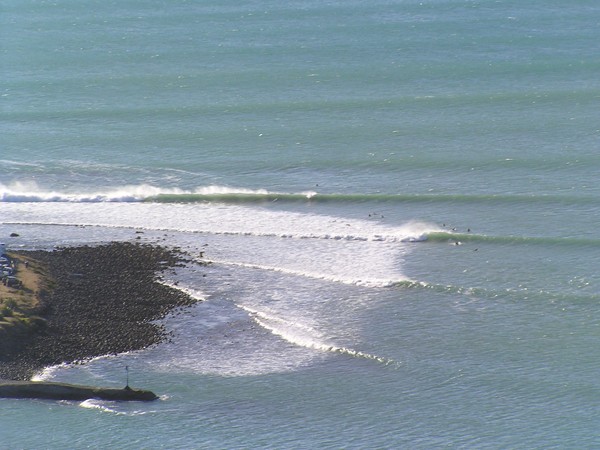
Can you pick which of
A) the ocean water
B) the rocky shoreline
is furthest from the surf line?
the rocky shoreline

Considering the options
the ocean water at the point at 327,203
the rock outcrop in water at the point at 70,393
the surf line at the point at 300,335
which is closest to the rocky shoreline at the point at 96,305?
the ocean water at the point at 327,203

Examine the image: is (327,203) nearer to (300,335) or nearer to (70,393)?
(300,335)

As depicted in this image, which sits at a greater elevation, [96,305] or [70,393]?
[96,305]

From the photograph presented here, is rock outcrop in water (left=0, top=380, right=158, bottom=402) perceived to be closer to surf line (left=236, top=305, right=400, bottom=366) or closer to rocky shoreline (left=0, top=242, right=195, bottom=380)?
rocky shoreline (left=0, top=242, right=195, bottom=380)

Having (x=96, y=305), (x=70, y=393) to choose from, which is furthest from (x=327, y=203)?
(x=70, y=393)

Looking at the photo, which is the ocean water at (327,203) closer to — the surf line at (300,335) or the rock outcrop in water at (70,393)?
the surf line at (300,335)

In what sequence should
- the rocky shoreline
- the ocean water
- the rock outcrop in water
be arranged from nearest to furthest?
the ocean water, the rock outcrop in water, the rocky shoreline

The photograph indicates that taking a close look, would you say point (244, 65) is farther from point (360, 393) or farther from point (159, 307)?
point (360, 393)
